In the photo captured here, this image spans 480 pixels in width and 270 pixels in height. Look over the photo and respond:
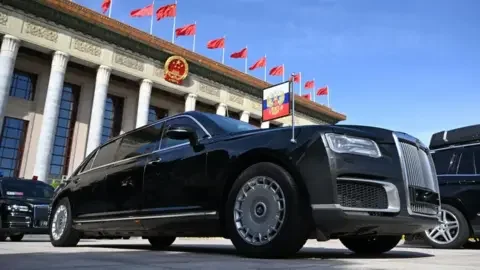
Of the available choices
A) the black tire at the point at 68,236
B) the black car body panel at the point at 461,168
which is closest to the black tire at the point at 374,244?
the black car body panel at the point at 461,168

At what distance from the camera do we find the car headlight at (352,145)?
11.9 feet

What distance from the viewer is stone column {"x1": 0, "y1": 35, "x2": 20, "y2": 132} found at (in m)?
25.8

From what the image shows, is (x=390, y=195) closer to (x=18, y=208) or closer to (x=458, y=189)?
(x=458, y=189)

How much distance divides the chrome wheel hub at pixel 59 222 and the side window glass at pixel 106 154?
2.95ft

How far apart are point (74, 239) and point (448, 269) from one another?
5116mm

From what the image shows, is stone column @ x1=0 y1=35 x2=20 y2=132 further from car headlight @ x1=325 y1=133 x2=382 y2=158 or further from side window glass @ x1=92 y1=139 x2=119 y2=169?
car headlight @ x1=325 y1=133 x2=382 y2=158

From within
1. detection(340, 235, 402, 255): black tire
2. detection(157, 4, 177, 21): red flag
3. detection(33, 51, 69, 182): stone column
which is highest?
detection(157, 4, 177, 21): red flag

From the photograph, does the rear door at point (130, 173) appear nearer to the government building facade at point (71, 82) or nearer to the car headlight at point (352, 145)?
the car headlight at point (352, 145)

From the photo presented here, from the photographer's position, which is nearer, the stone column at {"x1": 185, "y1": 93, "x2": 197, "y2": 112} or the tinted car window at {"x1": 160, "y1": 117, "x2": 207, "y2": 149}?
the tinted car window at {"x1": 160, "y1": 117, "x2": 207, "y2": 149}

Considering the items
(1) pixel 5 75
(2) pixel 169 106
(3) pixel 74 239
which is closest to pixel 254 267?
(3) pixel 74 239

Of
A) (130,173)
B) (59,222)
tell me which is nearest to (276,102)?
(59,222)

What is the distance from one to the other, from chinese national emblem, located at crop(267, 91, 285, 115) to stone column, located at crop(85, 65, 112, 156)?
563 inches

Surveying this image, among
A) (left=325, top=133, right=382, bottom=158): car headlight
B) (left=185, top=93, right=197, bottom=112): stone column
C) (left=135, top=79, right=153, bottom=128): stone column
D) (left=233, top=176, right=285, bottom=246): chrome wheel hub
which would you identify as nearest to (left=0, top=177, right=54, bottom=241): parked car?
(left=233, top=176, right=285, bottom=246): chrome wheel hub

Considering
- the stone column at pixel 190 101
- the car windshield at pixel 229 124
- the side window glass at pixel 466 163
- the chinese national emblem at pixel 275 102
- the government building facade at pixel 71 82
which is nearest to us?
the car windshield at pixel 229 124
